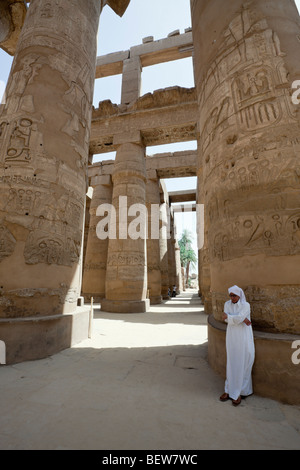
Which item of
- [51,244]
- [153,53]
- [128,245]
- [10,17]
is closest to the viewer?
[51,244]

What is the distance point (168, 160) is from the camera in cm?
1441

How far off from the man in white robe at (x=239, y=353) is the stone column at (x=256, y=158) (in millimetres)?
262

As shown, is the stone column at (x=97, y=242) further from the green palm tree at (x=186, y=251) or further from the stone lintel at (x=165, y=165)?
the green palm tree at (x=186, y=251)

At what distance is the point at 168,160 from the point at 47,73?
35.4 ft

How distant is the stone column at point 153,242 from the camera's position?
11805 millimetres

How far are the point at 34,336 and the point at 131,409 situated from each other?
6.14 feet

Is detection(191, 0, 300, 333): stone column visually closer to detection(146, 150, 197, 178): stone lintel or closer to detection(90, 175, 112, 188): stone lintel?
detection(146, 150, 197, 178): stone lintel

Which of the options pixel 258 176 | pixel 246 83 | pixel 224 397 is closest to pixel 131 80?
pixel 246 83

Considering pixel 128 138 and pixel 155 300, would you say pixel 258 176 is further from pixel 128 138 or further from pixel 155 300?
pixel 155 300

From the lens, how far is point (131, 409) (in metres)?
1.93

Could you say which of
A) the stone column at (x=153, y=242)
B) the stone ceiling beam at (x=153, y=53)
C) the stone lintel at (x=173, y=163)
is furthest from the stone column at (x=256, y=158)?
the stone ceiling beam at (x=153, y=53)

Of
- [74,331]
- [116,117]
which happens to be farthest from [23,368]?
[116,117]

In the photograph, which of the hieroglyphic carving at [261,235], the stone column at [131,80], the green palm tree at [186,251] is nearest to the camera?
the hieroglyphic carving at [261,235]
